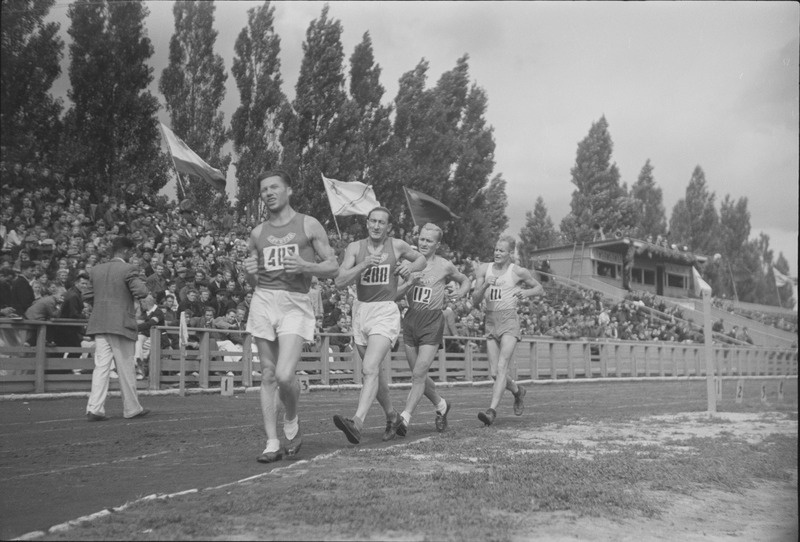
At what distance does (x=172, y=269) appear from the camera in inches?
563

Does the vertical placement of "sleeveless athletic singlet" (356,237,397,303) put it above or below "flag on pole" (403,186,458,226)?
below

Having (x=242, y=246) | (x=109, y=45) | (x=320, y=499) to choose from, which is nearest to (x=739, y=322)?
(x=242, y=246)

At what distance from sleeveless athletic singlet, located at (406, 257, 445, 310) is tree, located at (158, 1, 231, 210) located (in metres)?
3.32

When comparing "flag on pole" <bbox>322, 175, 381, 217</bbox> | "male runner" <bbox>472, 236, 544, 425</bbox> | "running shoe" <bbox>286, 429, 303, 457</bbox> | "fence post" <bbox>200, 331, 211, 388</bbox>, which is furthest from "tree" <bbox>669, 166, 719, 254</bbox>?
"running shoe" <bbox>286, 429, 303, 457</bbox>

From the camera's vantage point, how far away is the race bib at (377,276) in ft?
23.1

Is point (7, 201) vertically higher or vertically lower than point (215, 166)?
lower

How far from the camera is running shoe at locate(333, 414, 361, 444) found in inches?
250

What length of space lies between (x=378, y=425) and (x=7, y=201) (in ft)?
14.5

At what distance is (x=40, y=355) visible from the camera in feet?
40.4

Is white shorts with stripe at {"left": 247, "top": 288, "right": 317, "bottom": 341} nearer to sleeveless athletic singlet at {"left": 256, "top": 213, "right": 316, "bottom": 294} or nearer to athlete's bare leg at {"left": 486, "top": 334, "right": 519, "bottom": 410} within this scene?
sleeveless athletic singlet at {"left": 256, "top": 213, "right": 316, "bottom": 294}

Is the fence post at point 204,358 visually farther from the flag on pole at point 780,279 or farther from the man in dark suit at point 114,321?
the flag on pole at point 780,279

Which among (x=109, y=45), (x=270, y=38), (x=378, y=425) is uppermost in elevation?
(x=270, y=38)

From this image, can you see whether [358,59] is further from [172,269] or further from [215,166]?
[172,269]

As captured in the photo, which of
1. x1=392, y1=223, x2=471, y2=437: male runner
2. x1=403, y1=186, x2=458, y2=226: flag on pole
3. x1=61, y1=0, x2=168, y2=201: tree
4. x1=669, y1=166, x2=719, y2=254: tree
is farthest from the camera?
x1=669, y1=166, x2=719, y2=254: tree
